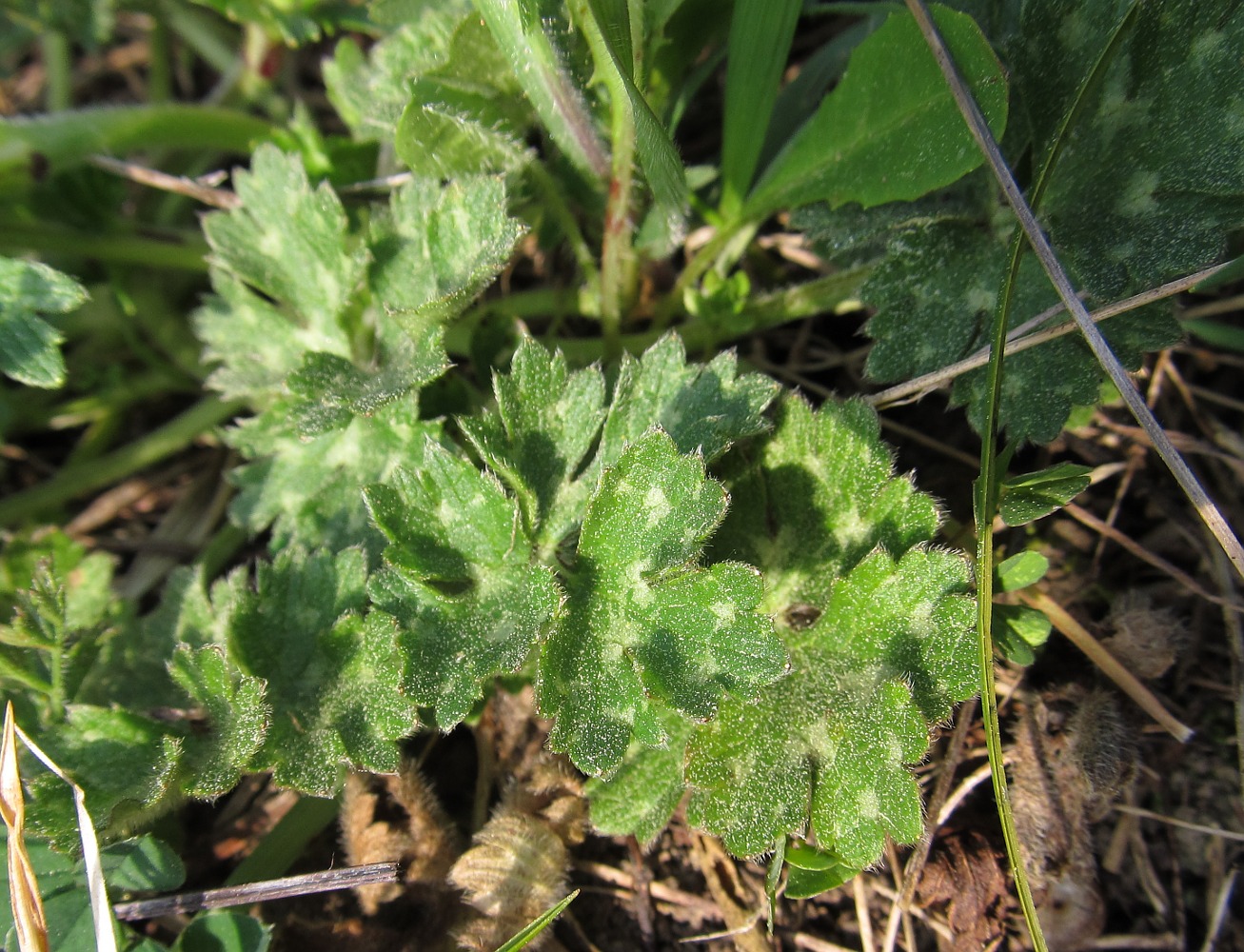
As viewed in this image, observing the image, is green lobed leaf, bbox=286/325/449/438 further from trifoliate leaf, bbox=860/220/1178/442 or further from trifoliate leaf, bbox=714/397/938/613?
trifoliate leaf, bbox=860/220/1178/442

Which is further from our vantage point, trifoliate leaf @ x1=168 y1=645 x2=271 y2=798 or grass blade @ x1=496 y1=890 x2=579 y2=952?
trifoliate leaf @ x1=168 y1=645 x2=271 y2=798

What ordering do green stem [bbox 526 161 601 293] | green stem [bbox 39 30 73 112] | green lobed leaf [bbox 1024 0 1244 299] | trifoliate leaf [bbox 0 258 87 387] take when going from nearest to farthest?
green lobed leaf [bbox 1024 0 1244 299], trifoliate leaf [bbox 0 258 87 387], green stem [bbox 526 161 601 293], green stem [bbox 39 30 73 112]

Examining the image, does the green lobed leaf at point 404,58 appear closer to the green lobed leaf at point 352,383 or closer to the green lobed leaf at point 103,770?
the green lobed leaf at point 352,383

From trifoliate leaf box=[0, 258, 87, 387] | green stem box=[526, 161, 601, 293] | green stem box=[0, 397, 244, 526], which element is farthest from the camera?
green stem box=[0, 397, 244, 526]

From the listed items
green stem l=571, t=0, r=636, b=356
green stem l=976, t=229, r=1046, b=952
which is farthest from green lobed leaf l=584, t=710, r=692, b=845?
green stem l=571, t=0, r=636, b=356

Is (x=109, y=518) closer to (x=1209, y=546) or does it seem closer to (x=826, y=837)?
(x=826, y=837)

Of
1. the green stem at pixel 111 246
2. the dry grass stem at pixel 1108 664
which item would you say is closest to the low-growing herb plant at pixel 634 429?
the dry grass stem at pixel 1108 664

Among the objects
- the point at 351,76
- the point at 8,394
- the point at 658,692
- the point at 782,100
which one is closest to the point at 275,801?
the point at 658,692

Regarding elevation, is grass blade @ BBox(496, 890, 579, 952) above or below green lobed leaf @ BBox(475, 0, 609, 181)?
below
